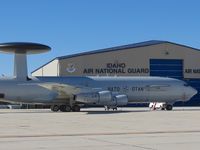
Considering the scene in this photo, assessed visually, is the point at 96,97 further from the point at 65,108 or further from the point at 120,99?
the point at 65,108

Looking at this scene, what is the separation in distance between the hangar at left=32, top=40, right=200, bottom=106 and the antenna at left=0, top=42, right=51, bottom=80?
945 inches

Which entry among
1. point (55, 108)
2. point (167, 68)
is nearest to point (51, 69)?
point (167, 68)

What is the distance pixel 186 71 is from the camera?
8700 cm

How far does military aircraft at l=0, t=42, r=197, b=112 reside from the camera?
5175cm

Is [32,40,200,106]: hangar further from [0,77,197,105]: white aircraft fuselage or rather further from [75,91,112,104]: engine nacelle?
[75,91,112,104]: engine nacelle

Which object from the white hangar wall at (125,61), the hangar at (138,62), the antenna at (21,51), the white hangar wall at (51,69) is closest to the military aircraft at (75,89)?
the antenna at (21,51)

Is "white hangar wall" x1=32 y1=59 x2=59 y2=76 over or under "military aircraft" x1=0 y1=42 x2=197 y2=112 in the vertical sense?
over

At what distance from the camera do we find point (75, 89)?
53.0m

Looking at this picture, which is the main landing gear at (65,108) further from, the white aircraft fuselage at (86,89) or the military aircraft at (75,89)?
the white aircraft fuselage at (86,89)

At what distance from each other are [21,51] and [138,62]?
32.8 meters

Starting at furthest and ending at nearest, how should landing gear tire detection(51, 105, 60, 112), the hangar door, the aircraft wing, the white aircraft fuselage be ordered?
the hangar door, landing gear tire detection(51, 105, 60, 112), the aircraft wing, the white aircraft fuselage

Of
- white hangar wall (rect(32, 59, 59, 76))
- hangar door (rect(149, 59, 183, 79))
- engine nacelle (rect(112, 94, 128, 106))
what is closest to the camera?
engine nacelle (rect(112, 94, 128, 106))

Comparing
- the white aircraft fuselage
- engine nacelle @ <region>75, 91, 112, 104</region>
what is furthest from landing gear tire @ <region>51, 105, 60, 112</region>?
engine nacelle @ <region>75, 91, 112, 104</region>

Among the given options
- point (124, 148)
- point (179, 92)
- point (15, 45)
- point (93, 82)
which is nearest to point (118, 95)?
point (93, 82)
